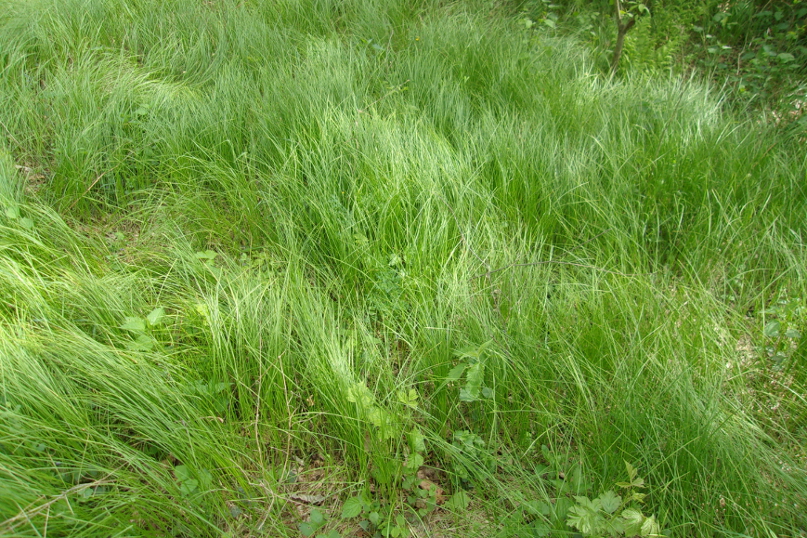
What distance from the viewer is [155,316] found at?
2.21 metres

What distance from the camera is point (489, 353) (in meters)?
2.09

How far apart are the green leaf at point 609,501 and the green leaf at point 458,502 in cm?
46

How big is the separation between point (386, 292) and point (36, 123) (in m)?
Answer: 2.68

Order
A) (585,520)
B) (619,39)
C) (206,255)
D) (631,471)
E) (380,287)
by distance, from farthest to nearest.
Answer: (619,39) → (206,255) → (380,287) → (631,471) → (585,520)

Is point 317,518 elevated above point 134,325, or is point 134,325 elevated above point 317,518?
point 134,325

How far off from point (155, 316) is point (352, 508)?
1124mm

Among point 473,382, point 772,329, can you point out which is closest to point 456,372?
point 473,382

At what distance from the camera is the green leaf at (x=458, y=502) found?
187 centimetres

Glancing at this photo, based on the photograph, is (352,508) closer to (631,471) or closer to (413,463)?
(413,463)

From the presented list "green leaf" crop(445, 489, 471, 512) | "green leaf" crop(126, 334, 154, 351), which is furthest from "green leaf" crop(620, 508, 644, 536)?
"green leaf" crop(126, 334, 154, 351)

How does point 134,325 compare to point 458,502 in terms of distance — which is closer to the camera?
point 458,502

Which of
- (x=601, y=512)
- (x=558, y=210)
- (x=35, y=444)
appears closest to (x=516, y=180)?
(x=558, y=210)

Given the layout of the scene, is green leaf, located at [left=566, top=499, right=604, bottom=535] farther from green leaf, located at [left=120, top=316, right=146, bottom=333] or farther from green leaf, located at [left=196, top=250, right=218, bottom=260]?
green leaf, located at [left=196, top=250, right=218, bottom=260]

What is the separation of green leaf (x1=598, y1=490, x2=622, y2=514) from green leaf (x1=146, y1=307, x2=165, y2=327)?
1787 mm
